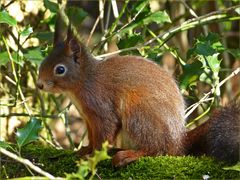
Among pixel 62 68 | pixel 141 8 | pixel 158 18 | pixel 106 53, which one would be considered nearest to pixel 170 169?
pixel 62 68

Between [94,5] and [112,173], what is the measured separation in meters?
4.84

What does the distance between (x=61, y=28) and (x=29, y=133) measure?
2.41ft

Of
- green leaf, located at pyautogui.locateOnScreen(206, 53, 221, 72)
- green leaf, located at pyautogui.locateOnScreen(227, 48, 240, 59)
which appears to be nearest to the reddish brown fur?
green leaf, located at pyautogui.locateOnScreen(206, 53, 221, 72)

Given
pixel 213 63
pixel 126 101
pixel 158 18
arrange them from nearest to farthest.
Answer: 1. pixel 126 101
2. pixel 213 63
3. pixel 158 18

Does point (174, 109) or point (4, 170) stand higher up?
point (174, 109)

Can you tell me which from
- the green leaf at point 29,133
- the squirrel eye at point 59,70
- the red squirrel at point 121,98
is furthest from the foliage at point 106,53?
the squirrel eye at point 59,70

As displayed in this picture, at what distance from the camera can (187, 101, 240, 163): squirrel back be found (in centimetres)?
316

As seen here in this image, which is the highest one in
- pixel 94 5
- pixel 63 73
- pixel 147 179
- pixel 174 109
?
pixel 94 5

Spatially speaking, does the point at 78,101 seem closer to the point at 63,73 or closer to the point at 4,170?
the point at 63,73

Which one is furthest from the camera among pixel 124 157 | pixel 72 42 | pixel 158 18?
pixel 158 18

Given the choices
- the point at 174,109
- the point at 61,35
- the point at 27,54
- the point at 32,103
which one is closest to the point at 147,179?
the point at 174,109

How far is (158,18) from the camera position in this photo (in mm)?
4277

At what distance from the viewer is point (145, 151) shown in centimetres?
→ 338

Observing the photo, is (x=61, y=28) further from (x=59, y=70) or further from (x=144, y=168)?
(x=144, y=168)
